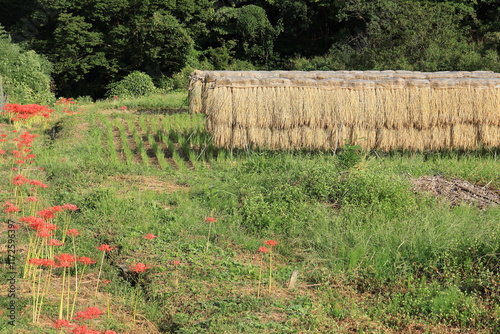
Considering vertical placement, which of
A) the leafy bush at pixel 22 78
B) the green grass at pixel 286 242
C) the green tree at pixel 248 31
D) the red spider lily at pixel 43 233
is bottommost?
the green grass at pixel 286 242

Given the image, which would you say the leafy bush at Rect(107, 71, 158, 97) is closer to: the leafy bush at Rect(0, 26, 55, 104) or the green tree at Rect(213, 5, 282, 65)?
the leafy bush at Rect(0, 26, 55, 104)

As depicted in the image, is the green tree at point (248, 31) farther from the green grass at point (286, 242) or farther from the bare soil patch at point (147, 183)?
the bare soil patch at point (147, 183)

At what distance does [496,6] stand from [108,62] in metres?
15.6

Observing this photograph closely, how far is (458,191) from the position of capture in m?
8.39

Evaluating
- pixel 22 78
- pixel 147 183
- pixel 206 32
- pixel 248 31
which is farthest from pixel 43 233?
pixel 206 32

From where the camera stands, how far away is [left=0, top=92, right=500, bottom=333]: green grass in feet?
17.9

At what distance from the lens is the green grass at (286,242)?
215 inches

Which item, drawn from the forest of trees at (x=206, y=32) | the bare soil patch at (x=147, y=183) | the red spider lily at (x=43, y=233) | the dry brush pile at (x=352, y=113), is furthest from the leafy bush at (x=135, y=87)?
the red spider lily at (x=43, y=233)

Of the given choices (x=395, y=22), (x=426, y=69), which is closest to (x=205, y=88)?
(x=426, y=69)

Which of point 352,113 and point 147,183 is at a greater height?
point 352,113

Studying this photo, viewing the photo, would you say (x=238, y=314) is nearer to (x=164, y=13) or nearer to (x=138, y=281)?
(x=138, y=281)

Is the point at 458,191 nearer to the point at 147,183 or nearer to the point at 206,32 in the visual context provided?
the point at 147,183

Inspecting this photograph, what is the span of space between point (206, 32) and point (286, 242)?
69.4ft

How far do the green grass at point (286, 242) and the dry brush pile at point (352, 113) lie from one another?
37 centimetres
